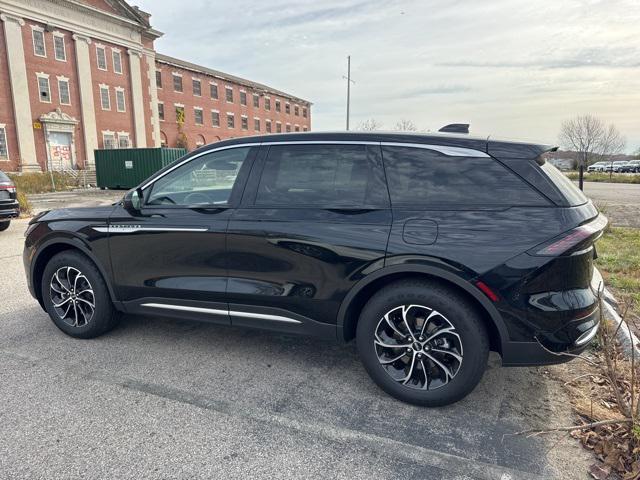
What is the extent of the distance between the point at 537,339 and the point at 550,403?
0.67 m

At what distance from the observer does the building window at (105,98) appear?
122ft

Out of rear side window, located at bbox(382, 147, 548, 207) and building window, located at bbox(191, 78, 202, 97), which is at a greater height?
building window, located at bbox(191, 78, 202, 97)

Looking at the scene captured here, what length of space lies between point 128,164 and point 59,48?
14.5 meters

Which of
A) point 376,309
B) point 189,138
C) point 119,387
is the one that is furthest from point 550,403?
point 189,138

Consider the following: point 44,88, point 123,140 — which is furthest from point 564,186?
point 123,140

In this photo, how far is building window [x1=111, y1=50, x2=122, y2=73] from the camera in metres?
38.2

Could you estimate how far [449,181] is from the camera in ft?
9.50

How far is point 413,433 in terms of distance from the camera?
105 inches

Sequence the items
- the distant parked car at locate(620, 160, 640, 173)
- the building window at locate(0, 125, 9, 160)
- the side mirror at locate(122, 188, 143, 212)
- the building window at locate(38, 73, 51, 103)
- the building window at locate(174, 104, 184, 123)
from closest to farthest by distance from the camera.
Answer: the side mirror at locate(122, 188, 143, 212)
the building window at locate(0, 125, 9, 160)
the building window at locate(38, 73, 51, 103)
the building window at locate(174, 104, 184, 123)
the distant parked car at locate(620, 160, 640, 173)

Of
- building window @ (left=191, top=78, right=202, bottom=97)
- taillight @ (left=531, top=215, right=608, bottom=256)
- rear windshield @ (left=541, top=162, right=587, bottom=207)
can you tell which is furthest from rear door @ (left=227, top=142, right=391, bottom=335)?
building window @ (left=191, top=78, right=202, bottom=97)

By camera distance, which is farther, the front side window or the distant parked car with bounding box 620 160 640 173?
the distant parked car with bounding box 620 160 640 173

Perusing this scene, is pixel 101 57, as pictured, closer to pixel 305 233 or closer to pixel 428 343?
pixel 305 233

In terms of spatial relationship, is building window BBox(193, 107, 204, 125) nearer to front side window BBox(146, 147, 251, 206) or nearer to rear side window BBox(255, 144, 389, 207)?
front side window BBox(146, 147, 251, 206)

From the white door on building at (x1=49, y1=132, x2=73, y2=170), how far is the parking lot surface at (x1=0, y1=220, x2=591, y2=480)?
35.4 metres
